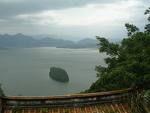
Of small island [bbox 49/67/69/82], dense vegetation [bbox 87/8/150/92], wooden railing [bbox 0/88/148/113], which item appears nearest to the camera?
wooden railing [bbox 0/88/148/113]

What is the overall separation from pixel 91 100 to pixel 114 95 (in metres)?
1.07

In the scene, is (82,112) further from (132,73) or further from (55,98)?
(132,73)

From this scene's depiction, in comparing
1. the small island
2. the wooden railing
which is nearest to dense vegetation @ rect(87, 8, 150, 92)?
the wooden railing

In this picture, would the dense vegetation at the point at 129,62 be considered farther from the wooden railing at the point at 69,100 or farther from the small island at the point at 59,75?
the small island at the point at 59,75

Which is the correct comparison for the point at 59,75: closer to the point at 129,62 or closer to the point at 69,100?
the point at 129,62

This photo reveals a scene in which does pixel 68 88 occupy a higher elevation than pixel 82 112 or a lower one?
lower

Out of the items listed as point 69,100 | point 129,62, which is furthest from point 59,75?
point 69,100

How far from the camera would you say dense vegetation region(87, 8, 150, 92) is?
17812mm

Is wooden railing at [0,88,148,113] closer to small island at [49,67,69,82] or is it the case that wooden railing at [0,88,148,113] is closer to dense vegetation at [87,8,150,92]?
dense vegetation at [87,8,150,92]

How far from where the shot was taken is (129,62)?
18.9 meters

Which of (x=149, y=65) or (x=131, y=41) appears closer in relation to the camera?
(x=149, y=65)

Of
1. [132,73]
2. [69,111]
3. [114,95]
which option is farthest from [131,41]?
[69,111]

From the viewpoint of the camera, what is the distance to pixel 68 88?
411ft

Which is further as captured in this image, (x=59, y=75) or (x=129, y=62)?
(x=59, y=75)
